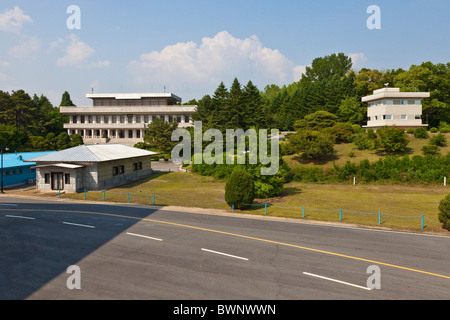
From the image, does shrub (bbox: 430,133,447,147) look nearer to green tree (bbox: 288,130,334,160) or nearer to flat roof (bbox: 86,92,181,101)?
green tree (bbox: 288,130,334,160)

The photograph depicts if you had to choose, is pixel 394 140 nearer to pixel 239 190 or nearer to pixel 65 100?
pixel 239 190

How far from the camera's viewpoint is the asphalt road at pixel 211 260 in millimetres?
10867

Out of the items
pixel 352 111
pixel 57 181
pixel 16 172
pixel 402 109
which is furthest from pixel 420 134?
pixel 16 172

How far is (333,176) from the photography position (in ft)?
140

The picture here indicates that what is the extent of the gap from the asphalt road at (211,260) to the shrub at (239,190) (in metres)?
3.94

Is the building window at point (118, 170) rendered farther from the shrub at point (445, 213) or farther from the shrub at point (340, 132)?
the shrub at point (340, 132)

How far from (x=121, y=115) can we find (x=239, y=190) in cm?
6896

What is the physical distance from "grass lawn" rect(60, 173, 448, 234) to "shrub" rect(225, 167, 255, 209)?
2.60 ft

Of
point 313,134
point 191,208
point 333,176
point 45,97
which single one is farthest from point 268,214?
point 45,97

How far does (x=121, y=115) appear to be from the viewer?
8619 centimetres

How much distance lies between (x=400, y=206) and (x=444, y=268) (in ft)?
52.7

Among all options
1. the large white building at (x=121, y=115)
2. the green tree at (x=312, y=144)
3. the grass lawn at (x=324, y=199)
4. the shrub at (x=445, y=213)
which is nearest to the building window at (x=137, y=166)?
the grass lawn at (x=324, y=199)
